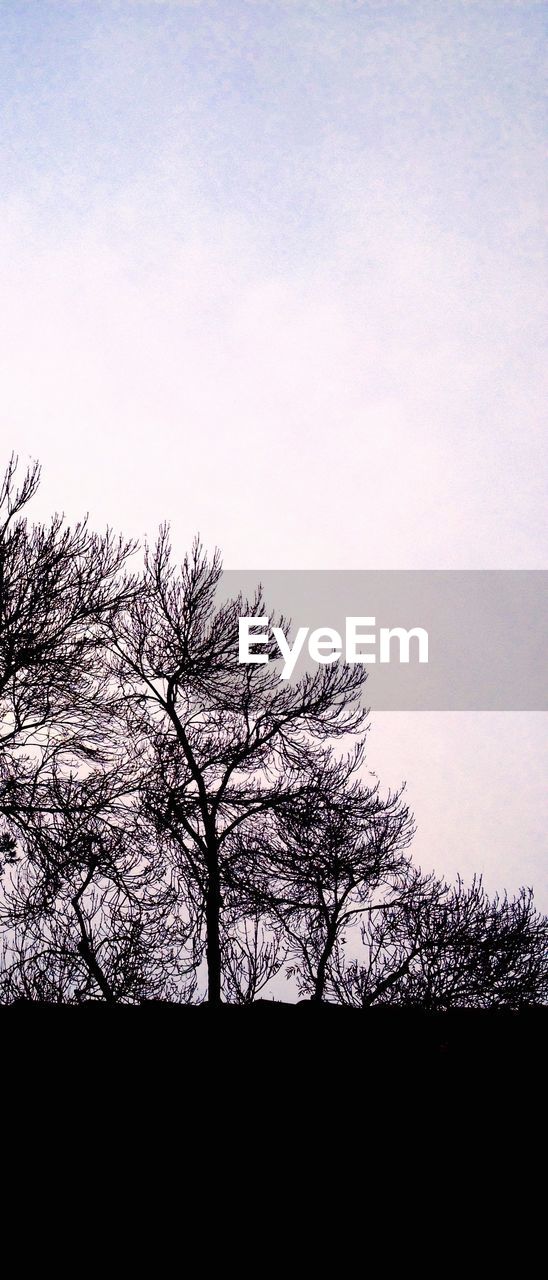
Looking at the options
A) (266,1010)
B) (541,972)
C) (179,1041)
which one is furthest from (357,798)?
(179,1041)

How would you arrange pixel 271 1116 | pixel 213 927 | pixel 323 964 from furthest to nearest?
pixel 323 964, pixel 213 927, pixel 271 1116

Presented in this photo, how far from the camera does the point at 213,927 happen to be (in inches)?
732

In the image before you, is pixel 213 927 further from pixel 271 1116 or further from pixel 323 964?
pixel 271 1116

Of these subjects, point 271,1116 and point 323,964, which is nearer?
point 271,1116

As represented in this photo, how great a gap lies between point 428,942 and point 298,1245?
Answer: 17.4 m

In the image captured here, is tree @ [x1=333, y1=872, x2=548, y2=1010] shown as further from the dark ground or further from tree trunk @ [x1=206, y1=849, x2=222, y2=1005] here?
the dark ground

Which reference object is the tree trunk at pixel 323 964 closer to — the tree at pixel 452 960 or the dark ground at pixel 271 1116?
the tree at pixel 452 960

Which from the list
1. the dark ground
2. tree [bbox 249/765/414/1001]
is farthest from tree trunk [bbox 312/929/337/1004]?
the dark ground

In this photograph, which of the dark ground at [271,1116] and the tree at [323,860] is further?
the tree at [323,860]

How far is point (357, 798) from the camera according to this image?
776 inches

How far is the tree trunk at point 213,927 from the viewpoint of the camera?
17734 mm

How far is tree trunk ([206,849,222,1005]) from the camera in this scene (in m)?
17.7

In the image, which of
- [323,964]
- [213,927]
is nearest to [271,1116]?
[213,927]

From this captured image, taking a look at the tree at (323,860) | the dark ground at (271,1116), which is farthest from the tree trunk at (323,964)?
the dark ground at (271,1116)
